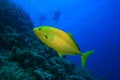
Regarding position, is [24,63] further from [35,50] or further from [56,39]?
[56,39]

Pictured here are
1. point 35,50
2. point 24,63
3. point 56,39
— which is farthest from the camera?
point 35,50

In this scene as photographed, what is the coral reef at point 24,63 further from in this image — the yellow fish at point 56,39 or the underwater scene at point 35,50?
the yellow fish at point 56,39

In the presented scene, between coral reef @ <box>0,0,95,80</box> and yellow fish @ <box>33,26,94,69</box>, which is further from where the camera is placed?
coral reef @ <box>0,0,95,80</box>

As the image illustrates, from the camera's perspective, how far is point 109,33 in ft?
413

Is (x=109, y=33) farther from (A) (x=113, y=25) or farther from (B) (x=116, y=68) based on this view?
(B) (x=116, y=68)

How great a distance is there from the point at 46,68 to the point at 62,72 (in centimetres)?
65

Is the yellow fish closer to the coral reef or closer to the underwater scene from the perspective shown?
the underwater scene

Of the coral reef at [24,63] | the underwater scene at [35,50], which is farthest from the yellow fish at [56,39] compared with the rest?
the coral reef at [24,63]

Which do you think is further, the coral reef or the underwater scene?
the coral reef

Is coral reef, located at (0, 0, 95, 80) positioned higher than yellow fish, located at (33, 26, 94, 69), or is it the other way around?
coral reef, located at (0, 0, 95, 80)

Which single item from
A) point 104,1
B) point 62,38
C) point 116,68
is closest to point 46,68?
point 62,38

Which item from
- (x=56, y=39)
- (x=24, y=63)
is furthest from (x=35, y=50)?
(x=56, y=39)

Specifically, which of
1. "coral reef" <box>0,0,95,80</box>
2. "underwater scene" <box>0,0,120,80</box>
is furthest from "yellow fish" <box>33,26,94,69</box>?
"coral reef" <box>0,0,95,80</box>

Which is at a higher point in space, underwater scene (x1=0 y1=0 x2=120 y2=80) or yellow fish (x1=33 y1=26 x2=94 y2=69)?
underwater scene (x1=0 y1=0 x2=120 y2=80)
